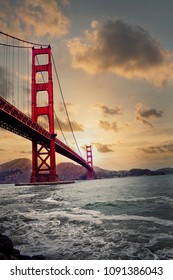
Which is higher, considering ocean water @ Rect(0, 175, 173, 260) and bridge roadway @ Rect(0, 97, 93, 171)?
bridge roadway @ Rect(0, 97, 93, 171)

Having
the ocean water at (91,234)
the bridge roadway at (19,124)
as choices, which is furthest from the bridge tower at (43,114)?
the ocean water at (91,234)

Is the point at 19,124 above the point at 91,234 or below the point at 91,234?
above

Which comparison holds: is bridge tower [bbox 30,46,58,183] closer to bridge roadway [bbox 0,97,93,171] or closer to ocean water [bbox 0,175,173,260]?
bridge roadway [bbox 0,97,93,171]

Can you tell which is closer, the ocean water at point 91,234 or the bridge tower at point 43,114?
the ocean water at point 91,234

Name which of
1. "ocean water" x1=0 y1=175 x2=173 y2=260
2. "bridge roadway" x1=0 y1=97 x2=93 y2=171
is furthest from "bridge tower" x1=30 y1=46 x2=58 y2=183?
"ocean water" x1=0 y1=175 x2=173 y2=260

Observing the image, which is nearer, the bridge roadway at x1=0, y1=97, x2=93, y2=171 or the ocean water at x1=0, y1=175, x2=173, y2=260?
the ocean water at x1=0, y1=175, x2=173, y2=260

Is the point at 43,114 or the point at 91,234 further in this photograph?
the point at 43,114

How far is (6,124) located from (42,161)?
972 centimetres

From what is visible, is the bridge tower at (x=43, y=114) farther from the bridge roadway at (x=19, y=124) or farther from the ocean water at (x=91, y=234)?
the ocean water at (x=91, y=234)

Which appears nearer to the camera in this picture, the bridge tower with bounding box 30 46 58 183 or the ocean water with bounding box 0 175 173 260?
the ocean water with bounding box 0 175 173 260

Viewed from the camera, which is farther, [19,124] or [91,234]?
[19,124]
